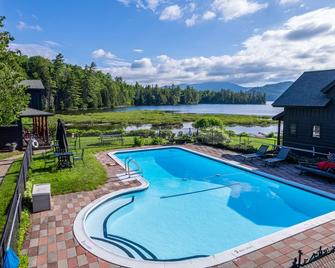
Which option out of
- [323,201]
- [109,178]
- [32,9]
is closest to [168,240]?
[109,178]

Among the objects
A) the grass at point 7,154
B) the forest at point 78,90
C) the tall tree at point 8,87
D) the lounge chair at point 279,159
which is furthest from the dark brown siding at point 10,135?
the forest at point 78,90

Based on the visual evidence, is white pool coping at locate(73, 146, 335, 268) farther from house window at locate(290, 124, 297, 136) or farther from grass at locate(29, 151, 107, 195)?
house window at locate(290, 124, 297, 136)

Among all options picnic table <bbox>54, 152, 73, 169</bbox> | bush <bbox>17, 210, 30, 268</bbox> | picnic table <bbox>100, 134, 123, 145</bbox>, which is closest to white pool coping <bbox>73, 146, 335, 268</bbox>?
bush <bbox>17, 210, 30, 268</bbox>

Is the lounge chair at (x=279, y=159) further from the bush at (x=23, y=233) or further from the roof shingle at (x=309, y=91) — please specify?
the bush at (x=23, y=233)

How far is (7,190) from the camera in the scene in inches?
311

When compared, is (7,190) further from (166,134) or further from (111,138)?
(166,134)

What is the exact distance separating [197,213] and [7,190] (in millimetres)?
5720

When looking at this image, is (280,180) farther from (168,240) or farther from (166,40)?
(166,40)

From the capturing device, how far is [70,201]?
290 inches

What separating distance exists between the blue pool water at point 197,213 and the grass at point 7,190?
76.3 inches

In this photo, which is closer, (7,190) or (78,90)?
(7,190)

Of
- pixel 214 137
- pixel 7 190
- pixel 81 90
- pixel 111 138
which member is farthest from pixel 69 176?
pixel 81 90

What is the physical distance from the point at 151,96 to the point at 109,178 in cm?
10809

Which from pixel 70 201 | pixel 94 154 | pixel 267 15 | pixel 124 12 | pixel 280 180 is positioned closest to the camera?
pixel 70 201
